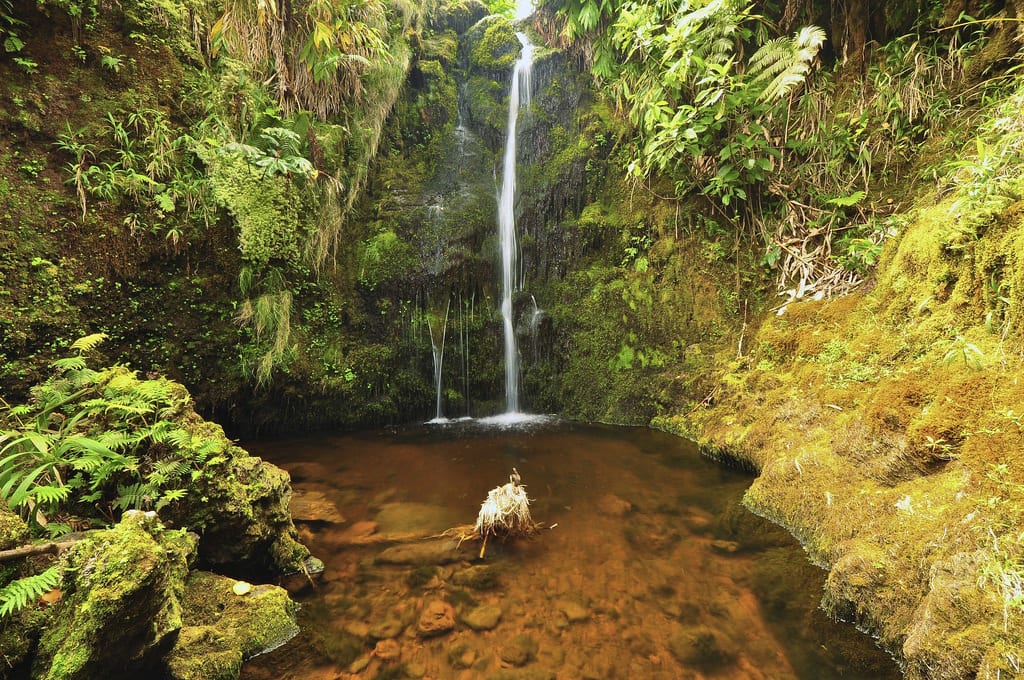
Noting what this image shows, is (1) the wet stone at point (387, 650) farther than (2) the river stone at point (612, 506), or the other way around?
(2) the river stone at point (612, 506)

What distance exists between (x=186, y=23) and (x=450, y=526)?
23.1 ft

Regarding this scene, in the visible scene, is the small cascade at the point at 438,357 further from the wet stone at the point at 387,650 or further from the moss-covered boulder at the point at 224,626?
the wet stone at the point at 387,650

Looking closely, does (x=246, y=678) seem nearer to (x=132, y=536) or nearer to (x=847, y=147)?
(x=132, y=536)

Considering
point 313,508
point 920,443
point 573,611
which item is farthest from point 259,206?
point 920,443

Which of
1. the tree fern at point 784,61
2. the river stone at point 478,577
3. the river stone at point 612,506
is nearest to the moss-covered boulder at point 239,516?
the river stone at point 478,577

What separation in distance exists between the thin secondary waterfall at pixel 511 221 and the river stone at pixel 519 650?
502 cm

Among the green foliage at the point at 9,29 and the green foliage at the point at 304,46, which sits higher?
the green foliage at the point at 304,46

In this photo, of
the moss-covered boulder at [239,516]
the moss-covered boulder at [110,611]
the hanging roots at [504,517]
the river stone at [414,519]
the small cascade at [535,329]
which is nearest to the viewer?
the moss-covered boulder at [110,611]

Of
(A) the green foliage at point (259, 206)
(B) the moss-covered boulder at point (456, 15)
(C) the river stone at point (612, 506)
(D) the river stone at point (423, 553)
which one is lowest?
(D) the river stone at point (423, 553)

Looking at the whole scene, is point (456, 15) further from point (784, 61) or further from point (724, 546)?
point (724, 546)

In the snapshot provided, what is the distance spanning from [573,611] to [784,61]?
6186 mm

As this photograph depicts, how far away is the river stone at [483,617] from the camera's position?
2.63m

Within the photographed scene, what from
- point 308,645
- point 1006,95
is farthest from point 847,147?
point 308,645

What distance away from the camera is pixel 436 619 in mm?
2684
